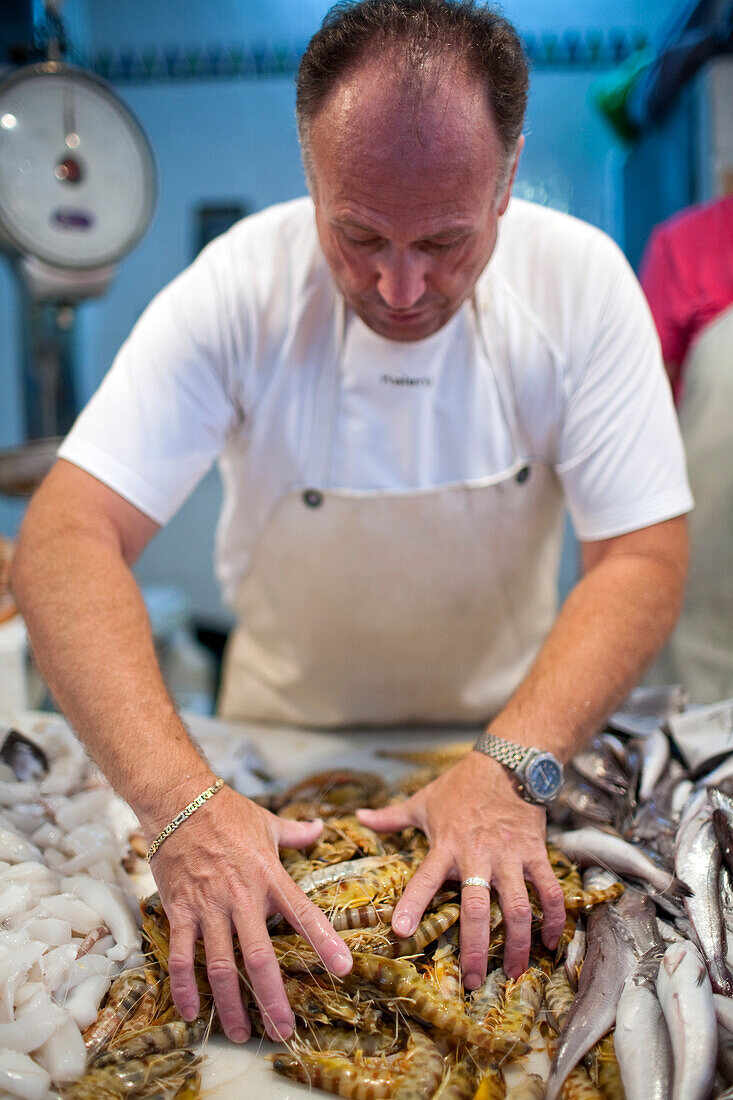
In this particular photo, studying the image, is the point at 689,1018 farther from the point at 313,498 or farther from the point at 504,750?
the point at 313,498

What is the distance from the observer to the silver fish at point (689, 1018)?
2.67 ft

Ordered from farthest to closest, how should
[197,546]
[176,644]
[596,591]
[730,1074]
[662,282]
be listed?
[197,546], [176,644], [662,282], [596,591], [730,1074]

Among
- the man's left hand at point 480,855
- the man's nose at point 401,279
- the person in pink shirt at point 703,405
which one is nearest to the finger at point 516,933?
the man's left hand at point 480,855

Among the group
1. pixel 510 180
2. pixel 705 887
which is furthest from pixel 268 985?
pixel 510 180

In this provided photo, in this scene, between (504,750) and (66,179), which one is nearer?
(504,750)

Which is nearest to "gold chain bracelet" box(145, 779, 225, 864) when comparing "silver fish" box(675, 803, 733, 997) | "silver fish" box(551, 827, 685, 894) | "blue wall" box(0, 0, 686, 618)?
"silver fish" box(551, 827, 685, 894)

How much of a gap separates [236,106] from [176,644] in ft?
6.80

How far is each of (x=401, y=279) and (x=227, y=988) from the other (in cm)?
87

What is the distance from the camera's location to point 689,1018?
0.86 m

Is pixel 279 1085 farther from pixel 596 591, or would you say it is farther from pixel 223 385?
pixel 223 385

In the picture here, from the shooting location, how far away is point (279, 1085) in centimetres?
90

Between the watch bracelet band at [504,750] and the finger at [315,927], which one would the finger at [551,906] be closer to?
the watch bracelet band at [504,750]

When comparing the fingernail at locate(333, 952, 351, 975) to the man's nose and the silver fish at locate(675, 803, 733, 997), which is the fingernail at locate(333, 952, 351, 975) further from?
the man's nose

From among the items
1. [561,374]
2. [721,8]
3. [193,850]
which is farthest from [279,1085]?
[721,8]
